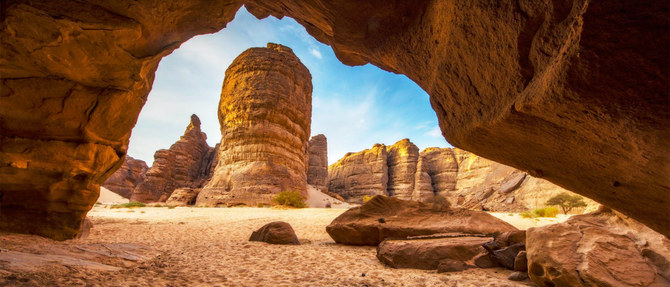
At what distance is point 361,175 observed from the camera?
47219 mm

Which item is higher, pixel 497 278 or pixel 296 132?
pixel 296 132

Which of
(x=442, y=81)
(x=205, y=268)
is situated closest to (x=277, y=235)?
(x=205, y=268)

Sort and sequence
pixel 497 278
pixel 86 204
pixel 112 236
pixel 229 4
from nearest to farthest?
pixel 497 278
pixel 229 4
pixel 86 204
pixel 112 236

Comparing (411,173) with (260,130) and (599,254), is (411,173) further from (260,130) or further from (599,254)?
(599,254)

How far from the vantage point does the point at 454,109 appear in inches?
114

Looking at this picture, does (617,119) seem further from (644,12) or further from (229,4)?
(229,4)

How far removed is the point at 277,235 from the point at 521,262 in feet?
13.4

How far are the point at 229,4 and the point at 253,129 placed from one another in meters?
16.8

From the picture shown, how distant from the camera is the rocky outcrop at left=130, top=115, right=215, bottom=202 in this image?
29594 mm

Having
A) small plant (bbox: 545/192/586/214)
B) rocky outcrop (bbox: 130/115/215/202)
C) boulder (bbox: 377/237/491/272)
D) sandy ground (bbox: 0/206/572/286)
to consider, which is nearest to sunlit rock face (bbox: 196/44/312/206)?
rocky outcrop (bbox: 130/115/215/202)

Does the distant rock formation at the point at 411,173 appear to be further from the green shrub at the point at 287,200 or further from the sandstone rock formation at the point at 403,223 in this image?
the sandstone rock formation at the point at 403,223

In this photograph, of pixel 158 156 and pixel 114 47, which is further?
pixel 158 156

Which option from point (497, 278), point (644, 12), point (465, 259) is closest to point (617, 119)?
point (644, 12)

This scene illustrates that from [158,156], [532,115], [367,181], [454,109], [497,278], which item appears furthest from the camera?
[367,181]
